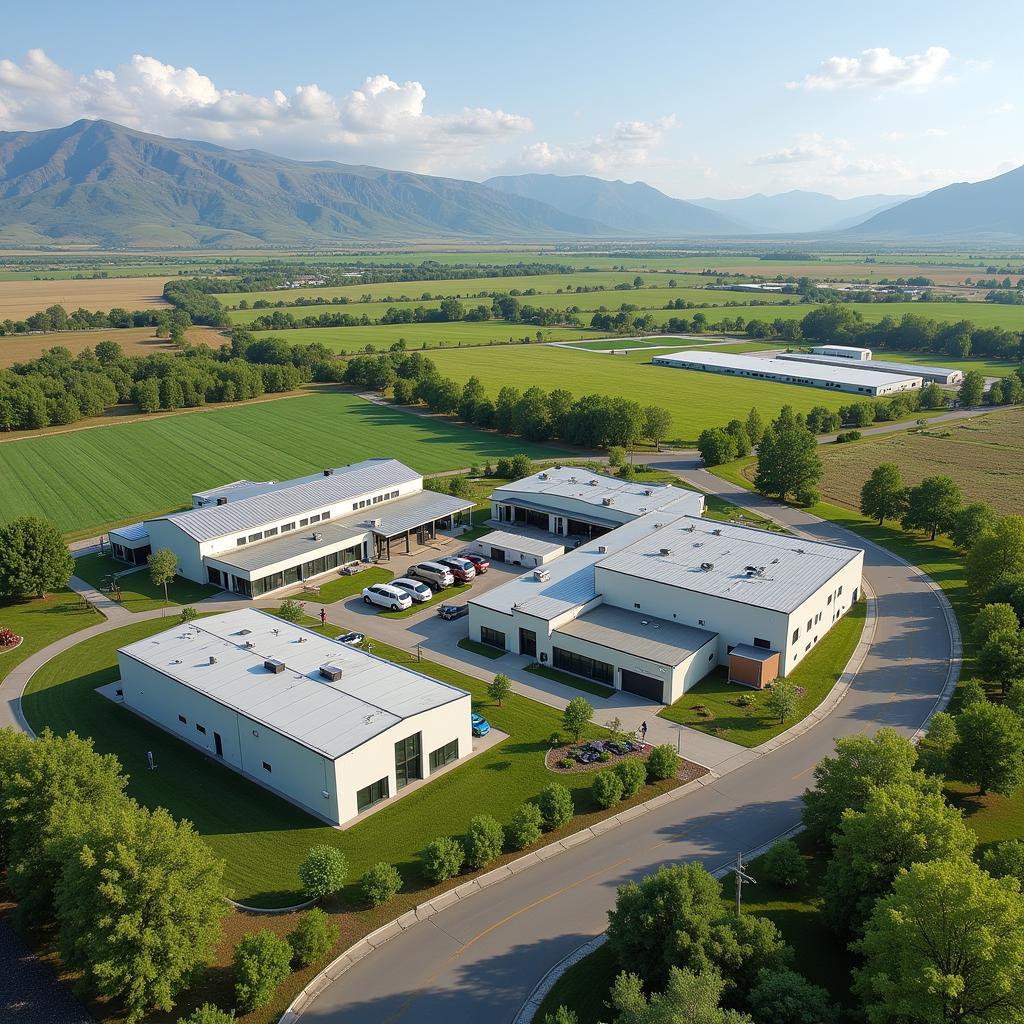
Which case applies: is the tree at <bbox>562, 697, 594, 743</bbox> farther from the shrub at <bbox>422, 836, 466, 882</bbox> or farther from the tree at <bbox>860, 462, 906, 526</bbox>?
the tree at <bbox>860, 462, 906, 526</bbox>

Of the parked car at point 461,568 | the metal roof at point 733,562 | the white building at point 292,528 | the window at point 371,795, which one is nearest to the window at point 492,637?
the metal roof at point 733,562

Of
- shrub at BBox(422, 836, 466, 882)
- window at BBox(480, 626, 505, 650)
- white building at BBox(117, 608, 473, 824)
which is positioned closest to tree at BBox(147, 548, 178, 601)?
white building at BBox(117, 608, 473, 824)

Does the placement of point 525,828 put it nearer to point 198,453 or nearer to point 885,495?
point 885,495

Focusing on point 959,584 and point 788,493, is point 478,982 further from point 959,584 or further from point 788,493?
point 788,493

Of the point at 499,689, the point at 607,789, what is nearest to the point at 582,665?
the point at 499,689

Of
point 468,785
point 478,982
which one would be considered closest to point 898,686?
point 468,785

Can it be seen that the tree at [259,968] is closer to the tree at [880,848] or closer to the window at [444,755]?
the window at [444,755]
